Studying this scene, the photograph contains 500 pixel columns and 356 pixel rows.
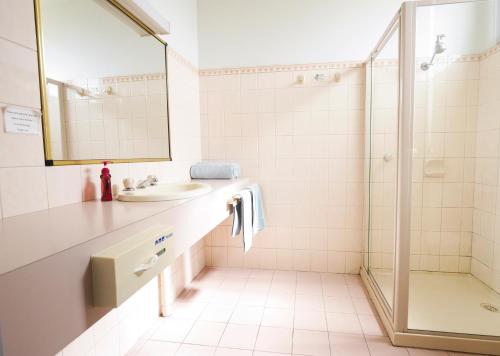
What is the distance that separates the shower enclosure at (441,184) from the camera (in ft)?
5.32

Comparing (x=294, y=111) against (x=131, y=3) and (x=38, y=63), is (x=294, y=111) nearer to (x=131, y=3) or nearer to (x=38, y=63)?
(x=131, y=3)

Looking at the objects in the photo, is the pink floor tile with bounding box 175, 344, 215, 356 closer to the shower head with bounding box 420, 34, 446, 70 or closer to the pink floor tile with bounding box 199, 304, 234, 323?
the pink floor tile with bounding box 199, 304, 234, 323

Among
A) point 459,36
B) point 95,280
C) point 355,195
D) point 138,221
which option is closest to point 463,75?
point 459,36

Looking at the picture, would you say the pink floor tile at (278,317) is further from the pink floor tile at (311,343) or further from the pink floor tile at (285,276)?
the pink floor tile at (285,276)

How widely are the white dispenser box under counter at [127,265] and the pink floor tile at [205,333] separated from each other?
1047 millimetres

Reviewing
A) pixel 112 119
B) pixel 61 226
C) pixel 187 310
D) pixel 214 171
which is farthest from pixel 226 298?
pixel 61 226

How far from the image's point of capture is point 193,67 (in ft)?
8.31

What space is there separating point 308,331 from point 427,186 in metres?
1.26

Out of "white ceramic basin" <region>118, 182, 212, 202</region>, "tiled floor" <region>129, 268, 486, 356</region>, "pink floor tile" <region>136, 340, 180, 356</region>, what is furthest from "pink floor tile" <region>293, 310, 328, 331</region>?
"white ceramic basin" <region>118, 182, 212, 202</region>

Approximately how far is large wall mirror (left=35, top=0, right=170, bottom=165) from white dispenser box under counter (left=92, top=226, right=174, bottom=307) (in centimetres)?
58

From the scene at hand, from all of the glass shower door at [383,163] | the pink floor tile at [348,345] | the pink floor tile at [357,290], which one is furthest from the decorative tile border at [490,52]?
the pink floor tile at [348,345]

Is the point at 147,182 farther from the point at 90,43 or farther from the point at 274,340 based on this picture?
the point at 274,340

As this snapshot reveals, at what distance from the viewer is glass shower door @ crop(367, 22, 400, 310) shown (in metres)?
1.89

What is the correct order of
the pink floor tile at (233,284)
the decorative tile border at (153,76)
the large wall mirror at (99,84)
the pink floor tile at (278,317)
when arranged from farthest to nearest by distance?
the pink floor tile at (233,284), the pink floor tile at (278,317), the decorative tile border at (153,76), the large wall mirror at (99,84)
